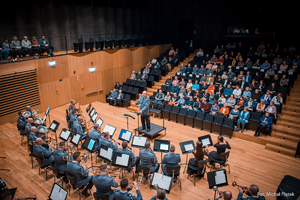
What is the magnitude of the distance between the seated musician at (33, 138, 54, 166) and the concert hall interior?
1.0 inches

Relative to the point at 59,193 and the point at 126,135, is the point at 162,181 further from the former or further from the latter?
the point at 126,135

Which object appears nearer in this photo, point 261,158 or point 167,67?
point 261,158

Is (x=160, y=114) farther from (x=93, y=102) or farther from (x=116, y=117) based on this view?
(x=93, y=102)

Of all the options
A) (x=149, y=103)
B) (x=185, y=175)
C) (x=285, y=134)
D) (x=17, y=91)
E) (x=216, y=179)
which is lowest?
(x=185, y=175)

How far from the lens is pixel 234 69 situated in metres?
11.9

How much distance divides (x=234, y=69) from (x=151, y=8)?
339 inches

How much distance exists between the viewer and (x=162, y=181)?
14.5 feet

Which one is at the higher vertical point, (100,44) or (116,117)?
(100,44)

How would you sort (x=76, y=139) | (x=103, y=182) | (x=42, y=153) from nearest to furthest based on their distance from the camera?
(x=103, y=182) < (x=42, y=153) < (x=76, y=139)

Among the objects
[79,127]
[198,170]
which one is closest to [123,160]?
[198,170]

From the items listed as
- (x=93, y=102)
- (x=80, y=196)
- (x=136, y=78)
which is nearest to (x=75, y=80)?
(x=93, y=102)

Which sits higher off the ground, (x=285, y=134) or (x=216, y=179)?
(x=216, y=179)

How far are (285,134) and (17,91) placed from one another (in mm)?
11009

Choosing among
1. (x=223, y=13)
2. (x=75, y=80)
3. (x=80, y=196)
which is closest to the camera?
(x=80, y=196)
